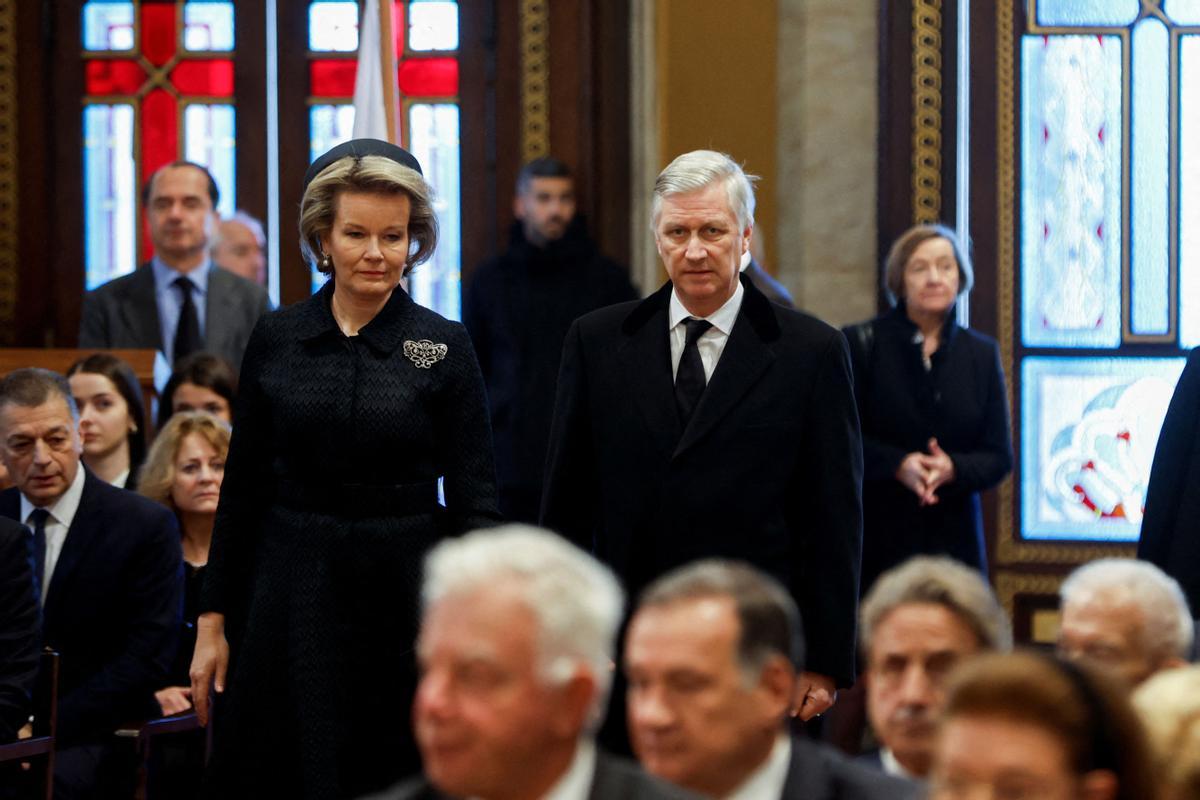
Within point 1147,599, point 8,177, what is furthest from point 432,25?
point 1147,599

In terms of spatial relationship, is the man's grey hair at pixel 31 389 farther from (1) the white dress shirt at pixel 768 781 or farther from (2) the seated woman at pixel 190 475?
(1) the white dress shirt at pixel 768 781

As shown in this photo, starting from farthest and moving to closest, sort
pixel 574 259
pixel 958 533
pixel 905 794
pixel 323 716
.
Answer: pixel 574 259, pixel 958 533, pixel 323 716, pixel 905 794

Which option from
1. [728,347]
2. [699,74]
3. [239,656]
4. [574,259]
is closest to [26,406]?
[239,656]

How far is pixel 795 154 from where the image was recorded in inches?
325

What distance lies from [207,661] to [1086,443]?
4.87m

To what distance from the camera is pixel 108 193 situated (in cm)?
884

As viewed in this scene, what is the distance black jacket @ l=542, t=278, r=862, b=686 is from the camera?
14.3ft

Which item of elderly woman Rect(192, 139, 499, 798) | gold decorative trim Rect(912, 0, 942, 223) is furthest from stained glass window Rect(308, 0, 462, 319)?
→ elderly woman Rect(192, 139, 499, 798)

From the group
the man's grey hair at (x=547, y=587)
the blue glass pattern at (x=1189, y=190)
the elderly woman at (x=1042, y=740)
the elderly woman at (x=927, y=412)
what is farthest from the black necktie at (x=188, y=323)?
the elderly woman at (x=1042, y=740)

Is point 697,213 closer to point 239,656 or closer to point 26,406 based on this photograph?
point 239,656

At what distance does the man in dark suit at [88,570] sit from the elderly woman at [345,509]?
0.99 m

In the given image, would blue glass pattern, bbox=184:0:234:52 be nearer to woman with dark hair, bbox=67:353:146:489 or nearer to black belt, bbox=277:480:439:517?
woman with dark hair, bbox=67:353:146:489

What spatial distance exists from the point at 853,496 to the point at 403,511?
950 mm

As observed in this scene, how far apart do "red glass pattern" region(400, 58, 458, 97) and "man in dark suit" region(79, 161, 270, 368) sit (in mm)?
1585
